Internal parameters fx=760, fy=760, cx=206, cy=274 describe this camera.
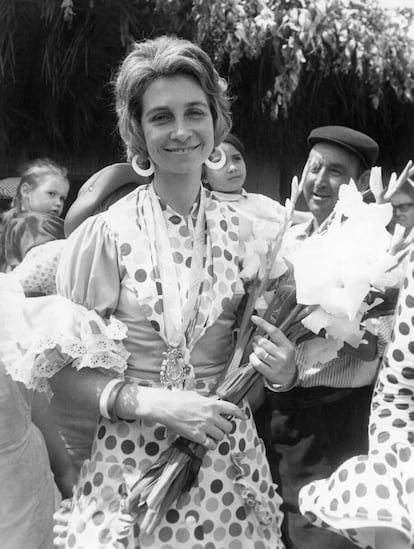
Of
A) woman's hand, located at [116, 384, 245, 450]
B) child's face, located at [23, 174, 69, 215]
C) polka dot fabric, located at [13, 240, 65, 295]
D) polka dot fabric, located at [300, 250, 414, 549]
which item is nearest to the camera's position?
polka dot fabric, located at [300, 250, 414, 549]

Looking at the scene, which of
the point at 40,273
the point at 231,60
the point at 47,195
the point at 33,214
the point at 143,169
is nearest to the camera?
the point at 143,169

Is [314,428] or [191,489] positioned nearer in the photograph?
[191,489]

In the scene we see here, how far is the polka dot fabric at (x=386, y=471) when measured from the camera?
130 centimetres

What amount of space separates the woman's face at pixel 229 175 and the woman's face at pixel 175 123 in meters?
1.95

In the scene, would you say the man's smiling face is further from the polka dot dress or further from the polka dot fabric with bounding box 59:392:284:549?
the polka dot fabric with bounding box 59:392:284:549

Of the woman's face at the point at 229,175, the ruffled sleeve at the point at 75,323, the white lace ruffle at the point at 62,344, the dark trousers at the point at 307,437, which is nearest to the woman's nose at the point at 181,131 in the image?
the ruffled sleeve at the point at 75,323

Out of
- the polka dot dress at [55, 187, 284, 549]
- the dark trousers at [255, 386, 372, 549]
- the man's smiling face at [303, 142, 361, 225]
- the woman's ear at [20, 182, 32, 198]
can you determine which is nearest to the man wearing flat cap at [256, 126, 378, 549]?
the dark trousers at [255, 386, 372, 549]

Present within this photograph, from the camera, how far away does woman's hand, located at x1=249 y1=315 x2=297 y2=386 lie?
1641 mm

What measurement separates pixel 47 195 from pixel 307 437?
75.6 inches

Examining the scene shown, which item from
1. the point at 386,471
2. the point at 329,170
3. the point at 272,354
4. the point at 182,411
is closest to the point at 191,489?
the point at 182,411

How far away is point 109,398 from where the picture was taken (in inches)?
63.5

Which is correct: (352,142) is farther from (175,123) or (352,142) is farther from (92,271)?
(92,271)

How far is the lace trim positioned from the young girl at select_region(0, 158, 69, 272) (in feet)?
4.66

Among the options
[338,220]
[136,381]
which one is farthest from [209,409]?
[338,220]
